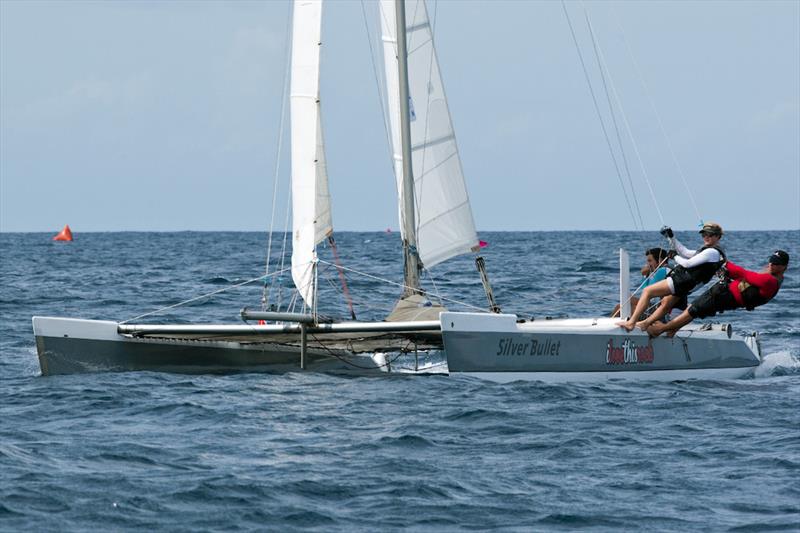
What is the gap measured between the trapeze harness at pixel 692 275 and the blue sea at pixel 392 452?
1.02 metres

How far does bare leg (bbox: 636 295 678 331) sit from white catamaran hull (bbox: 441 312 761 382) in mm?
96

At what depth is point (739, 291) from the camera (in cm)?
1277

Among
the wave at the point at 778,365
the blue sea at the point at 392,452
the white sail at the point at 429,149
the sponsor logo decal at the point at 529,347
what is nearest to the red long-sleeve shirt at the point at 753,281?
the blue sea at the point at 392,452

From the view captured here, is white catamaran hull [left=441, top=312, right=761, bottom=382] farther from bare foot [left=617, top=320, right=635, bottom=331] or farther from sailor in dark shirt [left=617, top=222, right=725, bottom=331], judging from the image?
sailor in dark shirt [left=617, top=222, right=725, bottom=331]

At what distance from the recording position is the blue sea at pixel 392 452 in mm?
7637

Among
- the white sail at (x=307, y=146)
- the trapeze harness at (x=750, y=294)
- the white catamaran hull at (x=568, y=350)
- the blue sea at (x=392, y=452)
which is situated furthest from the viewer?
the white sail at (x=307, y=146)

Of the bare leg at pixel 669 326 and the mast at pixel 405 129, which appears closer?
the bare leg at pixel 669 326

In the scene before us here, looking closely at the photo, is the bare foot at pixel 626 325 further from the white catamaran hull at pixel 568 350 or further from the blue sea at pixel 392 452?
the blue sea at pixel 392 452

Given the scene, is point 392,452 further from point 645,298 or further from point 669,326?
point 669,326

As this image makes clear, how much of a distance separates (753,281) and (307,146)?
4.77 metres

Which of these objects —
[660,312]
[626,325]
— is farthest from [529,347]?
[660,312]

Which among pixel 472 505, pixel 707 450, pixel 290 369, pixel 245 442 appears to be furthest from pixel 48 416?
pixel 707 450

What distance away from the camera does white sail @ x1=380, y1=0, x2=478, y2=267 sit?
46.8 ft

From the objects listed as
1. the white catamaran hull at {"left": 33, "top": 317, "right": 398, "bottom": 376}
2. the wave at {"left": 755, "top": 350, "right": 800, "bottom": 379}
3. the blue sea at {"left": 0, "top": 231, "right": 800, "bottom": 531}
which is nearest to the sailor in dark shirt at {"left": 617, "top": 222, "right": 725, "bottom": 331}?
the blue sea at {"left": 0, "top": 231, "right": 800, "bottom": 531}
